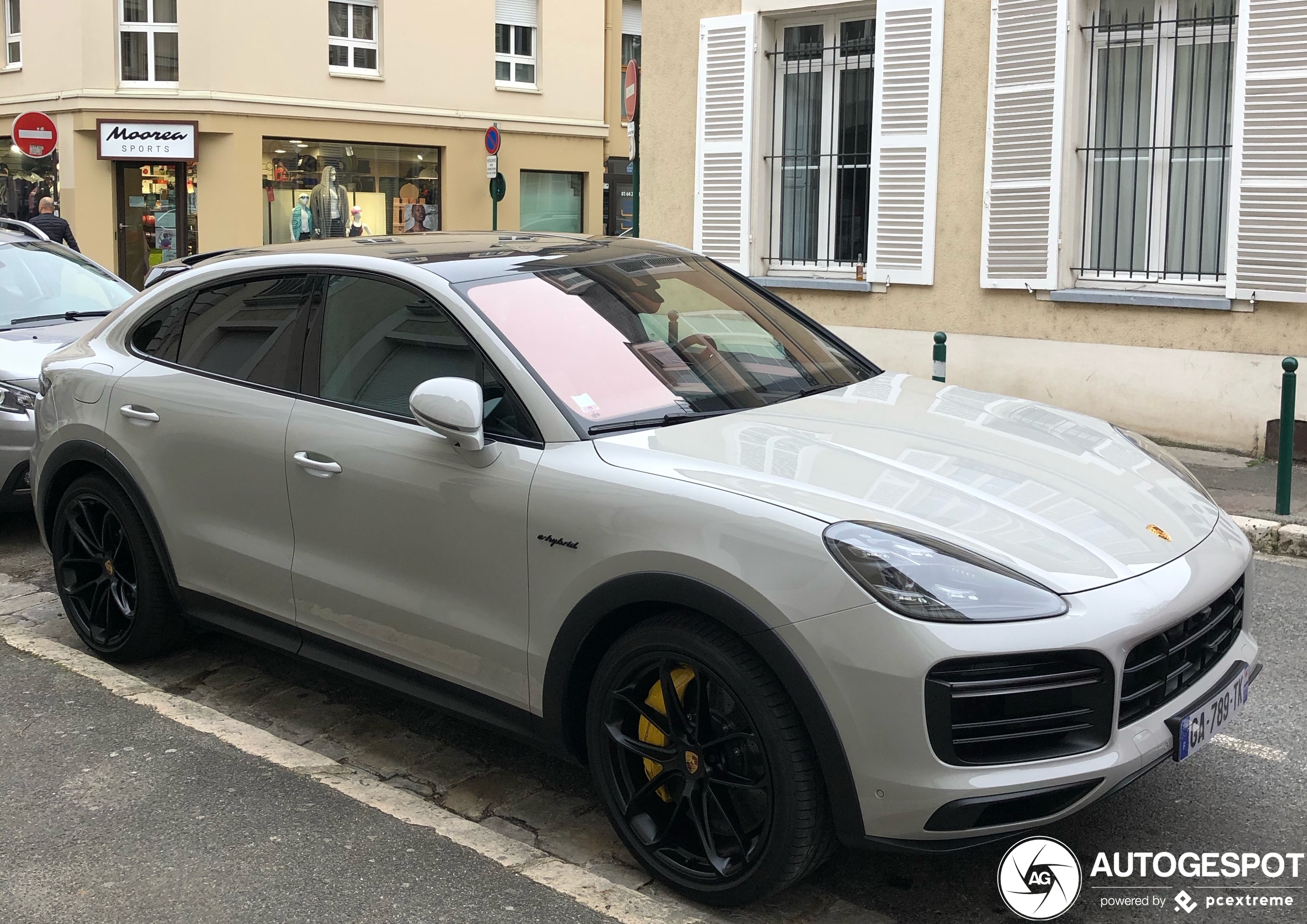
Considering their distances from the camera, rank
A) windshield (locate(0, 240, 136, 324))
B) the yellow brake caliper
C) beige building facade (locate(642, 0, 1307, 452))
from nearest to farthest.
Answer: the yellow brake caliper → windshield (locate(0, 240, 136, 324)) → beige building facade (locate(642, 0, 1307, 452))

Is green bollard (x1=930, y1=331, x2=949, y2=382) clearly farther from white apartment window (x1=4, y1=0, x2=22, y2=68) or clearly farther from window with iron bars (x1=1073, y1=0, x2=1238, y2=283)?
white apartment window (x1=4, y1=0, x2=22, y2=68)

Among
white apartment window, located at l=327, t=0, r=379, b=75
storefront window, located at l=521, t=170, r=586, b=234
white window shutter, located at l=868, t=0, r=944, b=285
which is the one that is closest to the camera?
white window shutter, located at l=868, t=0, r=944, b=285

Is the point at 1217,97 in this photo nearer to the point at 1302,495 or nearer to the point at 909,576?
the point at 1302,495

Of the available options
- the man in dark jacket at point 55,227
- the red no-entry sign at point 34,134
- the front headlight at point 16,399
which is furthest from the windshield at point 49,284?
the red no-entry sign at point 34,134

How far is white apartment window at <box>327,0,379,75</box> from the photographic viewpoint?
88.3 ft

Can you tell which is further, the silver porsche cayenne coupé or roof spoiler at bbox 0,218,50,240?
roof spoiler at bbox 0,218,50,240

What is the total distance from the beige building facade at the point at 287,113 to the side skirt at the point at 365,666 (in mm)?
21988

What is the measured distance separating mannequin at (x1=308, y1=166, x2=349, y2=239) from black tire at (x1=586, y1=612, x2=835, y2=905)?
25081mm

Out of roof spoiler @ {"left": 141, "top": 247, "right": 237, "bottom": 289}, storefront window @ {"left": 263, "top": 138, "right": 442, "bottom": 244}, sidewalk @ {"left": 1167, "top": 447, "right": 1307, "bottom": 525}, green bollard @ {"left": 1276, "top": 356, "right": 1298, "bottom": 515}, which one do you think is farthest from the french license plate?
storefront window @ {"left": 263, "top": 138, "right": 442, "bottom": 244}

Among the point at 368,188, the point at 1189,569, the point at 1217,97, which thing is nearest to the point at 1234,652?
the point at 1189,569

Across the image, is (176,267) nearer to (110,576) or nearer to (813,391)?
(110,576)

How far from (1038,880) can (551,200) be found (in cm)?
2864

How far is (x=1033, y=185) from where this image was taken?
10508 millimetres

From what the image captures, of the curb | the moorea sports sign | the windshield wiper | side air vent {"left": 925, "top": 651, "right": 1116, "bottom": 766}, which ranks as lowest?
the curb
